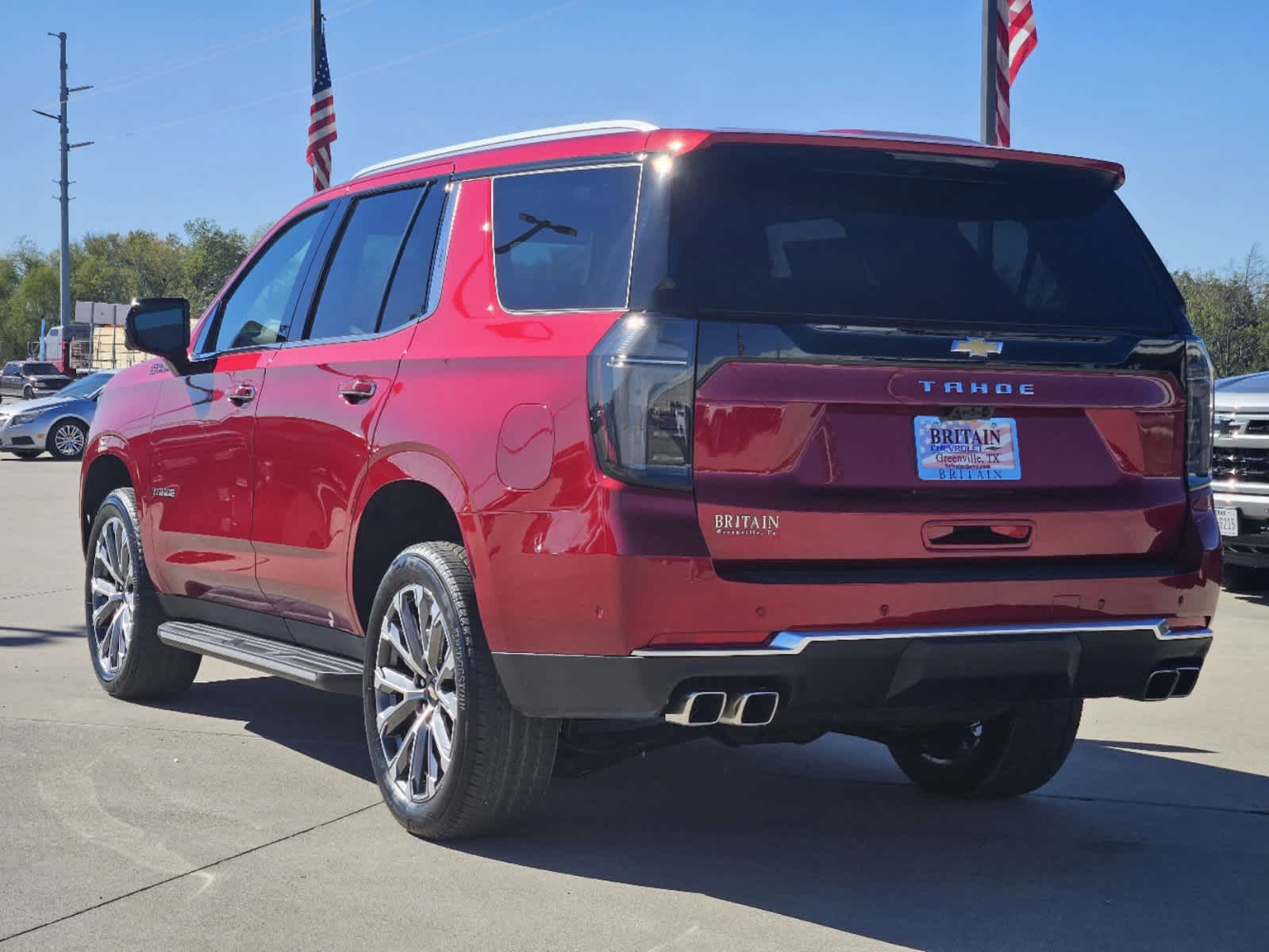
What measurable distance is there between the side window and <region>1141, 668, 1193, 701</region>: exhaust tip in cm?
326

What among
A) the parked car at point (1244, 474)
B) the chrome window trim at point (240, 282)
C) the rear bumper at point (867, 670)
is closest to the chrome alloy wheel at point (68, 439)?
the parked car at point (1244, 474)

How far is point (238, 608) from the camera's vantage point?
627 centimetres

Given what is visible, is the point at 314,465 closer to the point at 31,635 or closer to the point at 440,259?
the point at 440,259

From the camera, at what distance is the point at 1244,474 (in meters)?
10.5

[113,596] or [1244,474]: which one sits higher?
[1244,474]

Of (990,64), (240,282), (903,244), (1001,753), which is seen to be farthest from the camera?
(990,64)

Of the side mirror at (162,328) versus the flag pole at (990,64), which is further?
the flag pole at (990,64)

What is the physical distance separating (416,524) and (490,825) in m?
1.00

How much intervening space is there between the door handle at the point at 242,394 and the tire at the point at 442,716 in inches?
46.9

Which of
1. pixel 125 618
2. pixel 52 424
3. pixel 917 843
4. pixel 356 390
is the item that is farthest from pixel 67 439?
pixel 917 843

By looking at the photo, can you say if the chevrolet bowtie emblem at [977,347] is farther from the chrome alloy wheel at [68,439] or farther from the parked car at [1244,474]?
the chrome alloy wheel at [68,439]

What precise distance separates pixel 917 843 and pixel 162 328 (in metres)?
3.58

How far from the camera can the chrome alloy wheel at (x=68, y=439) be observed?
28.4 m

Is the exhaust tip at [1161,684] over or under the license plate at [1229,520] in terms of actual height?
over
